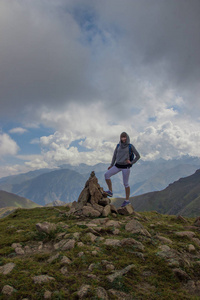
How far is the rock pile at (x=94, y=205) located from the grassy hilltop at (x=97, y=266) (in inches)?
161

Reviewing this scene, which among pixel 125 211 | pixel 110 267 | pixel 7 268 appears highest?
pixel 125 211

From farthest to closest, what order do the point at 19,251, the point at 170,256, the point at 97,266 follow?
the point at 19,251 < the point at 170,256 < the point at 97,266

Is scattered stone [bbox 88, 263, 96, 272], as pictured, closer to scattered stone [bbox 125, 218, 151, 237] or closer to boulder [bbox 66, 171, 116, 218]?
scattered stone [bbox 125, 218, 151, 237]

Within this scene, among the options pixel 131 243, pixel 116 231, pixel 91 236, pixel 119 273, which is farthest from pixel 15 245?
pixel 131 243

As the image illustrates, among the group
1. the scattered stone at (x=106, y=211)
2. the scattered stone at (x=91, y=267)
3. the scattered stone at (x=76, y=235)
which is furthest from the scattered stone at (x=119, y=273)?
the scattered stone at (x=106, y=211)

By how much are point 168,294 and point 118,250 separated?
8.44 ft

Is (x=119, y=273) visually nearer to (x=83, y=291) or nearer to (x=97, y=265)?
(x=97, y=265)

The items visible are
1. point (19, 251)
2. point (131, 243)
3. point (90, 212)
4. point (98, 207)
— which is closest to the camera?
point (19, 251)

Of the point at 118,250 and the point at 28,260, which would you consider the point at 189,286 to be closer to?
the point at 118,250

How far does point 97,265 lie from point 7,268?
3060 mm


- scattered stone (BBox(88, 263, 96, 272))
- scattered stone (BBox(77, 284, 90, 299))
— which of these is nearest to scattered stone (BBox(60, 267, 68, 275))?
scattered stone (BBox(88, 263, 96, 272))

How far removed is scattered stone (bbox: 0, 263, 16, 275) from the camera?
5.51 m

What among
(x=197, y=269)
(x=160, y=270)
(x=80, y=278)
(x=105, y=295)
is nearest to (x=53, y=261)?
(x=80, y=278)

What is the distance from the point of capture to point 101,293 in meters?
4.55
